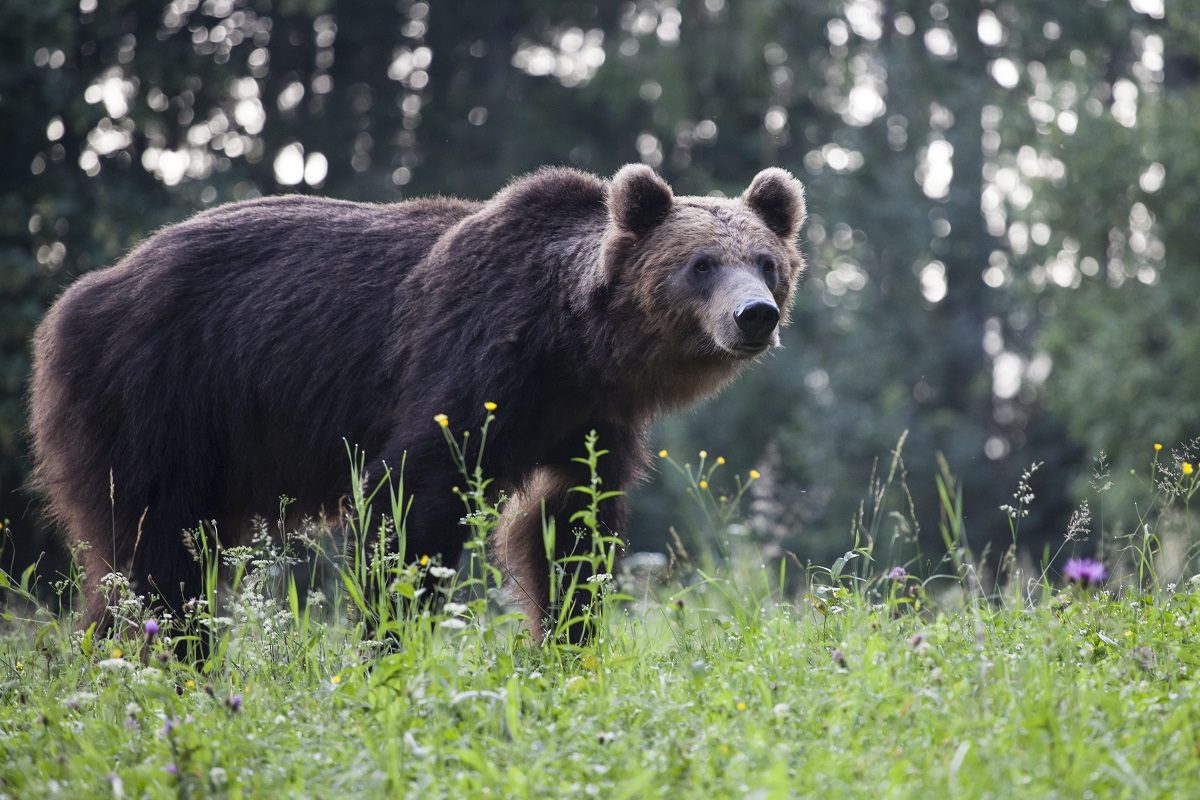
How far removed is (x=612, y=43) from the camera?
22.7 m

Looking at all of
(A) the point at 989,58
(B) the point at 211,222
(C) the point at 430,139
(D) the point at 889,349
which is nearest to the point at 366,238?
(B) the point at 211,222

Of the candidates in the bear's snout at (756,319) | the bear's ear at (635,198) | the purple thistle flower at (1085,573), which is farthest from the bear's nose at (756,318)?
the purple thistle flower at (1085,573)

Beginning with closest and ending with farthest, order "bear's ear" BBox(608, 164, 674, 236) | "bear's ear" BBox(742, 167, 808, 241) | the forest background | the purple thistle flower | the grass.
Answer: the grass < the purple thistle flower < "bear's ear" BBox(608, 164, 674, 236) < "bear's ear" BBox(742, 167, 808, 241) < the forest background

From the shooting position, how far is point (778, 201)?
22.3 ft

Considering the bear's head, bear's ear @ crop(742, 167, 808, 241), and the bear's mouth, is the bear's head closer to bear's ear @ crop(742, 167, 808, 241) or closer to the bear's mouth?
the bear's mouth

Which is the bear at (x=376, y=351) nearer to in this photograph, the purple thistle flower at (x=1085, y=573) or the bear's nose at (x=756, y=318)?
the bear's nose at (x=756, y=318)

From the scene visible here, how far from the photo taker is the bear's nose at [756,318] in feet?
19.3

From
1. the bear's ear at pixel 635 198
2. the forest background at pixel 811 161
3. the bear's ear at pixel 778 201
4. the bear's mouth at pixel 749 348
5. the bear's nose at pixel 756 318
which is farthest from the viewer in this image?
the forest background at pixel 811 161

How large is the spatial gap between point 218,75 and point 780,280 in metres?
13.6

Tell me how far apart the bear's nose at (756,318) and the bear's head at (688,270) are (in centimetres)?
1

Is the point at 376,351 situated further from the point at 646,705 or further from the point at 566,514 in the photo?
the point at 646,705

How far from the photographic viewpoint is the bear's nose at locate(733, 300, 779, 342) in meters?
5.89

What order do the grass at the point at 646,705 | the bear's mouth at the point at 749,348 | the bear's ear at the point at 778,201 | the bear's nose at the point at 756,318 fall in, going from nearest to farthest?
the grass at the point at 646,705
the bear's nose at the point at 756,318
the bear's mouth at the point at 749,348
the bear's ear at the point at 778,201

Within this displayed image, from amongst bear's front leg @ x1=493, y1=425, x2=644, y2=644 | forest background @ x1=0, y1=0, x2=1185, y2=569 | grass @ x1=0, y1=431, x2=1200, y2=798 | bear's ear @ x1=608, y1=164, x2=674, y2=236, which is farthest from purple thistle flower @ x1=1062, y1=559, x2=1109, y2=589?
forest background @ x1=0, y1=0, x2=1185, y2=569
